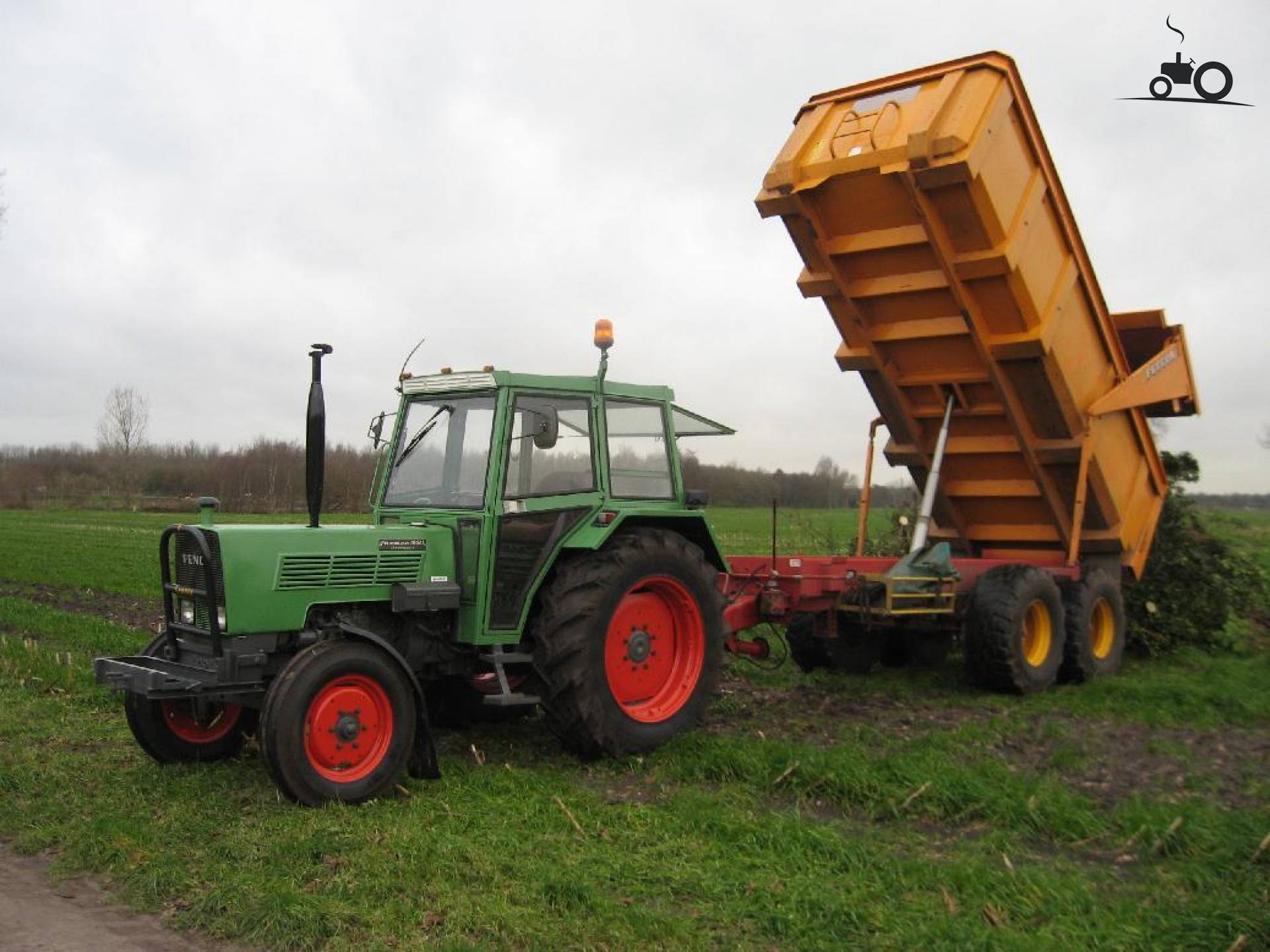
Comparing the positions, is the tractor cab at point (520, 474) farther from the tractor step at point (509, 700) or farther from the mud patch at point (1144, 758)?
the mud patch at point (1144, 758)

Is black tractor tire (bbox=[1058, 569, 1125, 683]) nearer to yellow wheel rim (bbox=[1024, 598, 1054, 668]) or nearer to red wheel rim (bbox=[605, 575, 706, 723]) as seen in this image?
yellow wheel rim (bbox=[1024, 598, 1054, 668])

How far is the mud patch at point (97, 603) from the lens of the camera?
42.4 ft

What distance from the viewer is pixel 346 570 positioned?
5844 millimetres

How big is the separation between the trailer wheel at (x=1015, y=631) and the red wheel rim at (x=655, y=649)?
2.59 meters

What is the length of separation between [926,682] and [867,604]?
142cm

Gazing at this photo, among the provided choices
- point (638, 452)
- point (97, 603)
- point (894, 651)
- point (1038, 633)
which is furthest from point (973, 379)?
point (97, 603)

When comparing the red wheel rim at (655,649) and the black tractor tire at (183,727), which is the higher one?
the red wheel rim at (655,649)

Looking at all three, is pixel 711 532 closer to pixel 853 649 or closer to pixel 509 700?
pixel 509 700

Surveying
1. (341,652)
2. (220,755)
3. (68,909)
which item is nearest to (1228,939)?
(341,652)

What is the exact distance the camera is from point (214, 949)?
3914mm

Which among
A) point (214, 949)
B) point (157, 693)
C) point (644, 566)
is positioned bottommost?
point (214, 949)

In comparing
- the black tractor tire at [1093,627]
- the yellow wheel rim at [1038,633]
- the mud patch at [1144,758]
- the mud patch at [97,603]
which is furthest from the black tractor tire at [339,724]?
the mud patch at [97,603]

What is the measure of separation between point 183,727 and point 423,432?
216cm

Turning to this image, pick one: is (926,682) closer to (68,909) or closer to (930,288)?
(930,288)
